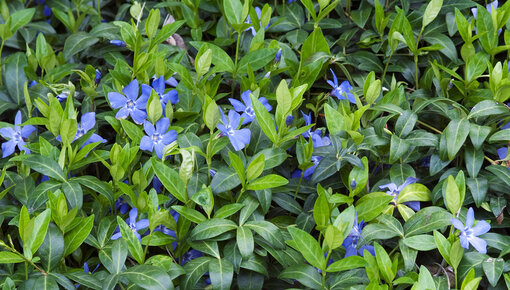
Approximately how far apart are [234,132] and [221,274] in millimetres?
391

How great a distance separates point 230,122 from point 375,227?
1.55 feet

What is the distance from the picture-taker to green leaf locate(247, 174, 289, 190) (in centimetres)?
153

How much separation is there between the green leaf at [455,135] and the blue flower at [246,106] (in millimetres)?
506

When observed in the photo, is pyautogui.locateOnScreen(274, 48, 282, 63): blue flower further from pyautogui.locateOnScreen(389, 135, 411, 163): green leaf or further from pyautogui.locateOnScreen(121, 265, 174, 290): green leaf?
pyautogui.locateOnScreen(121, 265, 174, 290): green leaf

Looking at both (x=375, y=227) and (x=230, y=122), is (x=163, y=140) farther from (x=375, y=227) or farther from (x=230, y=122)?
(x=375, y=227)

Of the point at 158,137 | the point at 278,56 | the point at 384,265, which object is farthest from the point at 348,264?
the point at 278,56

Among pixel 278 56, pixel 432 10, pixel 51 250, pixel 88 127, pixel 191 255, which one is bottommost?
pixel 191 255

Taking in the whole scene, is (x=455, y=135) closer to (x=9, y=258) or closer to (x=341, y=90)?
(x=341, y=90)

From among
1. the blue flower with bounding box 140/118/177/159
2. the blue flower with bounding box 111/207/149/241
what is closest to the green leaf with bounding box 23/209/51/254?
the blue flower with bounding box 111/207/149/241

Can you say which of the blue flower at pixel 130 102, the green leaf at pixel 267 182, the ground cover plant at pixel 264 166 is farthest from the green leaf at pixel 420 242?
the blue flower at pixel 130 102

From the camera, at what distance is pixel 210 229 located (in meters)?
1.50

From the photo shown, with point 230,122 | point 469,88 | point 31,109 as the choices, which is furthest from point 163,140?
point 469,88

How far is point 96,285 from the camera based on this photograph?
1.45 metres

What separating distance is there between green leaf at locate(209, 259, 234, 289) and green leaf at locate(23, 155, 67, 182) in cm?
47
